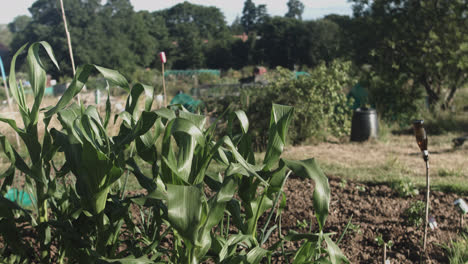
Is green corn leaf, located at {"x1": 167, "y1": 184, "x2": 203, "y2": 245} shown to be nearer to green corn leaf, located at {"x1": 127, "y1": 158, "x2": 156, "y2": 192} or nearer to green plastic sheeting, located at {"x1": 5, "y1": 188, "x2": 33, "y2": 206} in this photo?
green corn leaf, located at {"x1": 127, "y1": 158, "x2": 156, "y2": 192}

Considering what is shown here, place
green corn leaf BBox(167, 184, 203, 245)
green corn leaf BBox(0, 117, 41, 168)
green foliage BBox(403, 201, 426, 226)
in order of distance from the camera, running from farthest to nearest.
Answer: green foliage BBox(403, 201, 426, 226) → green corn leaf BBox(0, 117, 41, 168) → green corn leaf BBox(167, 184, 203, 245)

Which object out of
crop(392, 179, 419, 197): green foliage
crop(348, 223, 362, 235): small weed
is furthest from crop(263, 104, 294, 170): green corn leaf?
crop(392, 179, 419, 197): green foliage

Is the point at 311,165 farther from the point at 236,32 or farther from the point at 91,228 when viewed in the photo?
the point at 236,32

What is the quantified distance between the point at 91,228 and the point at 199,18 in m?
59.7

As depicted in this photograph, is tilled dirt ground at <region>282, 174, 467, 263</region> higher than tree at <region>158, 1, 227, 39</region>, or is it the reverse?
tree at <region>158, 1, 227, 39</region>

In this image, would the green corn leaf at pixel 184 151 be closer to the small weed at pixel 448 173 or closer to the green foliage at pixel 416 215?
the green foliage at pixel 416 215

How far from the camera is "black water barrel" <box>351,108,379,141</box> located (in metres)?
5.82

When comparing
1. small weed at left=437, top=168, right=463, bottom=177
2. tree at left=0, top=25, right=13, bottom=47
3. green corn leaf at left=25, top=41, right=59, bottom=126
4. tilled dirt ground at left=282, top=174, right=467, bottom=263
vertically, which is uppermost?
tree at left=0, top=25, right=13, bottom=47

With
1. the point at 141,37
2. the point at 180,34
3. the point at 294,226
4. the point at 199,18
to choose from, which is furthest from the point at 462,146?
the point at 199,18

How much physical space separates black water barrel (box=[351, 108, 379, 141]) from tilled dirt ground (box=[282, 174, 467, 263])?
9.66ft

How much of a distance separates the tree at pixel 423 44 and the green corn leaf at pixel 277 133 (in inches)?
293

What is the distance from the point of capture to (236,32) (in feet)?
161

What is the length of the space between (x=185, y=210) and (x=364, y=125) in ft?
17.6

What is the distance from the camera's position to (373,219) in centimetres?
230
